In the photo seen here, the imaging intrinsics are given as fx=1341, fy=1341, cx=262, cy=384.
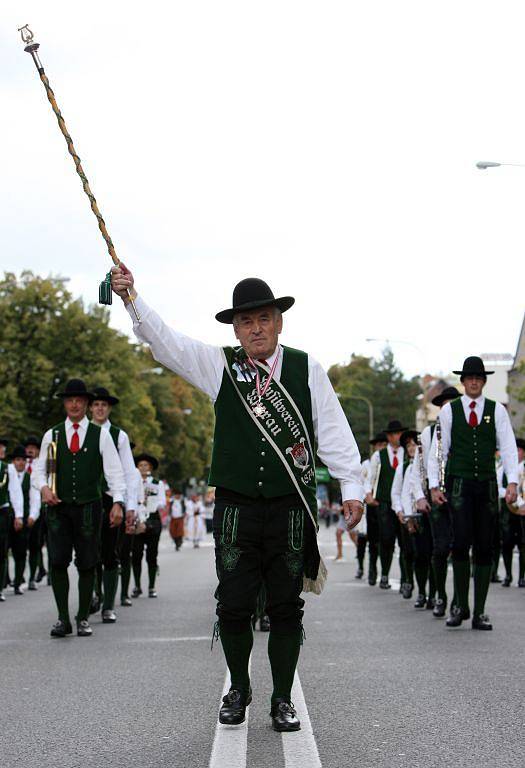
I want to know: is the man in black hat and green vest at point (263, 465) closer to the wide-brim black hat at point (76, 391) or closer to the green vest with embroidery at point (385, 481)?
the wide-brim black hat at point (76, 391)

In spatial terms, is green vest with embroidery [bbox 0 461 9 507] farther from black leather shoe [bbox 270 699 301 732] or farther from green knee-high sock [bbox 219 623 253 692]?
black leather shoe [bbox 270 699 301 732]

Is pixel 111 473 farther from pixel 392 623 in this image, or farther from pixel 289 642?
pixel 289 642

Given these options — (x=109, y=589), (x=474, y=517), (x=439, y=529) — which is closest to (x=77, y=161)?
(x=474, y=517)

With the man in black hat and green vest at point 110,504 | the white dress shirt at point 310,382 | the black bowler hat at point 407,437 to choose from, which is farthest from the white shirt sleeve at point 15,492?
the white dress shirt at point 310,382

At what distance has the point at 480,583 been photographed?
1103 cm

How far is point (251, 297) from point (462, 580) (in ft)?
17.1

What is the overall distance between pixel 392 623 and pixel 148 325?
6347 mm

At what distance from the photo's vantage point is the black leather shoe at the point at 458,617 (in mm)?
11305

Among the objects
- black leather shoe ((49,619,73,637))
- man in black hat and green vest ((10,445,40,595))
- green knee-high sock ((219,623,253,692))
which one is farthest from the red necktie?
→ man in black hat and green vest ((10,445,40,595))

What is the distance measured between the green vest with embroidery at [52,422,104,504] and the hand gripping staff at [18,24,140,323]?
4.36m

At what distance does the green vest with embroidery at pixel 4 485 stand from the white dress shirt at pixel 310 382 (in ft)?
35.2

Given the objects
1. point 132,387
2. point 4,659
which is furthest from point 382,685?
point 132,387

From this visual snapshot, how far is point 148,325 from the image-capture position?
21.7ft

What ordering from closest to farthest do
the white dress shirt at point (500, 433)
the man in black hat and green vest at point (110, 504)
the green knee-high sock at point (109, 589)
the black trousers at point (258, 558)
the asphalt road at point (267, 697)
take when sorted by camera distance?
the asphalt road at point (267, 697)
the black trousers at point (258, 558)
the white dress shirt at point (500, 433)
the man in black hat and green vest at point (110, 504)
the green knee-high sock at point (109, 589)
